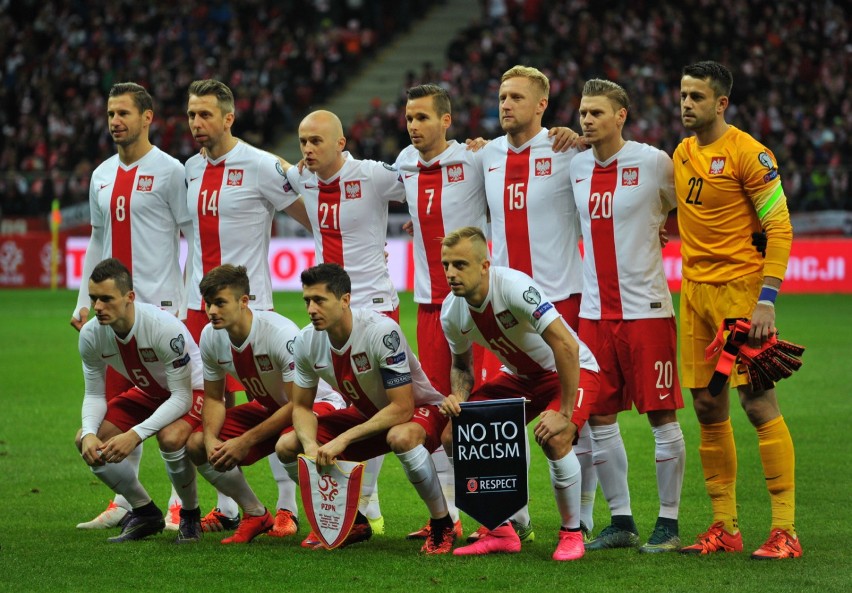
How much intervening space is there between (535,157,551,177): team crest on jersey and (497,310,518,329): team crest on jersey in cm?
107

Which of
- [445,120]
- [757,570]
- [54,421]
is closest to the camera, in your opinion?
[757,570]

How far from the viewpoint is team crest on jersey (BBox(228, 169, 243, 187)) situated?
762 cm

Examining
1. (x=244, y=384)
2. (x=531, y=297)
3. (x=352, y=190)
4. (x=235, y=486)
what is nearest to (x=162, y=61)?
(x=352, y=190)

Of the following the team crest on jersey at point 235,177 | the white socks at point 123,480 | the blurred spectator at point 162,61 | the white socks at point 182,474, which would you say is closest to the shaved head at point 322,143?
the team crest on jersey at point 235,177

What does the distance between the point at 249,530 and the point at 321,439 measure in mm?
680

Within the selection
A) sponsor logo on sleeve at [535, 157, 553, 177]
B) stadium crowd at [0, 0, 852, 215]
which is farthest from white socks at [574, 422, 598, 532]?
stadium crowd at [0, 0, 852, 215]

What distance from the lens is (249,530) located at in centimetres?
687

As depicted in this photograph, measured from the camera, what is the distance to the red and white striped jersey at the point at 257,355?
6.88 metres

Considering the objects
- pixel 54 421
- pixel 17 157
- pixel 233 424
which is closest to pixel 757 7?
pixel 17 157

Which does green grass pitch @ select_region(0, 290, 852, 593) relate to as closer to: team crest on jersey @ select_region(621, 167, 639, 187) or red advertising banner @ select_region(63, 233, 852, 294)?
team crest on jersey @ select_region(621, 167, 639, 187)

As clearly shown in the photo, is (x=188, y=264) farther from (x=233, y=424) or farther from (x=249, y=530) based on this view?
(x=249, y=530)

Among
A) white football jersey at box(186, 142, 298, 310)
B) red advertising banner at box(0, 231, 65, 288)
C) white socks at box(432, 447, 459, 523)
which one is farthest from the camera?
red advertising banner at box(0, 231, 65, 288)

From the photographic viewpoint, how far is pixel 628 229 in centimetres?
661

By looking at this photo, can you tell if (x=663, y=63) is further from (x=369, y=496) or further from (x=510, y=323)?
(x=510, y=323)
